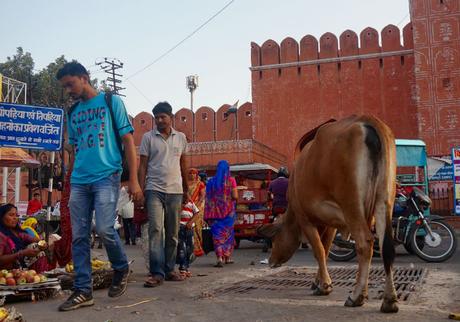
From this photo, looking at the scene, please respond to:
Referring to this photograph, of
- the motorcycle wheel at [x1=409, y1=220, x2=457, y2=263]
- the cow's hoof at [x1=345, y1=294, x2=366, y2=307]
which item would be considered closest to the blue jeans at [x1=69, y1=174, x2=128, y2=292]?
the cow's hoof at [x1=345, y1=294, x2=366, y2=307]

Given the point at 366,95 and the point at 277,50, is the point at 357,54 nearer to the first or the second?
the point at 366,95

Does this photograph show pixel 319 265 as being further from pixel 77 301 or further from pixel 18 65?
pixel 18 65

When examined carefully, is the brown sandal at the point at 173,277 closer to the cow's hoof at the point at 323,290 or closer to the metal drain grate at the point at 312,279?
the metal drain grate at the point at 312,279

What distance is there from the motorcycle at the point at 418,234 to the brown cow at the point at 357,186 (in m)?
3.26

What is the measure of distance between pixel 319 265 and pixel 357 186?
1.13m

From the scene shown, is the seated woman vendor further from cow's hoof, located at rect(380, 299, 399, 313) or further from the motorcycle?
the motorcycle

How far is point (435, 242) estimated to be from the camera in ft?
25.0

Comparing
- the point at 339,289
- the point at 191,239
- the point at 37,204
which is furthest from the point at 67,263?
the point at 37,204

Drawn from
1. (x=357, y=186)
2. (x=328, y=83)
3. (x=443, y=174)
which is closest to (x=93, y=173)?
(x=357, y=186)

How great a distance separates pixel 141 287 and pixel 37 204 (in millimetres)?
8269

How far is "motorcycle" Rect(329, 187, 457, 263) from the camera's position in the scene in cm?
757

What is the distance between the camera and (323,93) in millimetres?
24859

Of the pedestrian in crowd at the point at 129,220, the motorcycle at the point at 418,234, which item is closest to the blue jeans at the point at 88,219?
the motorcycle at the point at 418,234

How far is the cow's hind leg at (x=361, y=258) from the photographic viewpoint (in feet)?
12.0
